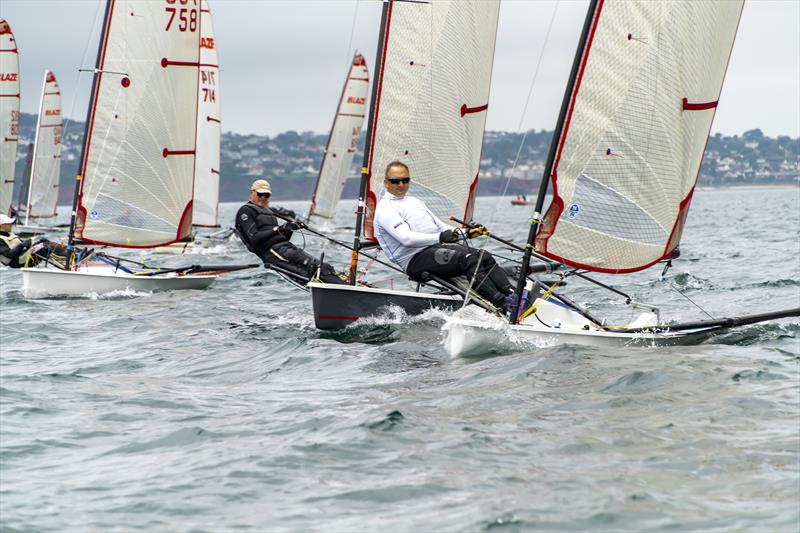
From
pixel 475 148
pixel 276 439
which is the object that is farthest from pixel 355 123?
pixel 276 439

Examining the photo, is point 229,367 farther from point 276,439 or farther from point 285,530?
point 285,530

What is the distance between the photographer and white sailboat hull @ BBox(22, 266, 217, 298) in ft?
43.7

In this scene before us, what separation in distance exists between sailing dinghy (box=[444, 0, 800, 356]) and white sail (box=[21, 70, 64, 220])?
2452 centimetres

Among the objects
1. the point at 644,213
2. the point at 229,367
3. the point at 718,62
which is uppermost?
the point at 718,62

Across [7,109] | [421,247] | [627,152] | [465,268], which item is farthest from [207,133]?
[627,152]

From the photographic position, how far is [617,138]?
8062mm

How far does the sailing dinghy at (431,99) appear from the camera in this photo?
1140 centimetres

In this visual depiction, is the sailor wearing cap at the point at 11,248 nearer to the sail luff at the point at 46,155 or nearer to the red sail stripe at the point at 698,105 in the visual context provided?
the red sail stripe at the point at 698,105

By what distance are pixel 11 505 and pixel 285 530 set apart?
1.35 metres

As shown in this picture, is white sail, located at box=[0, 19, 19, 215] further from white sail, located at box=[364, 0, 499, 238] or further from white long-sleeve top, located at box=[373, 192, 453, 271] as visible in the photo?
white long-sleeve top, located at box=[373, 192, 453, 271]

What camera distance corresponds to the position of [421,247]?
9266mm

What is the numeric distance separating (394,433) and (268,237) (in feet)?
19.6

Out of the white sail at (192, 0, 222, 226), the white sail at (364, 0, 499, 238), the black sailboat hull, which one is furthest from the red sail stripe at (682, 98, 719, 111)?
the white sail at (192, 0, 222, 226)

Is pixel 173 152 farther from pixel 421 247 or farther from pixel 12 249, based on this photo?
pixel 421 247
